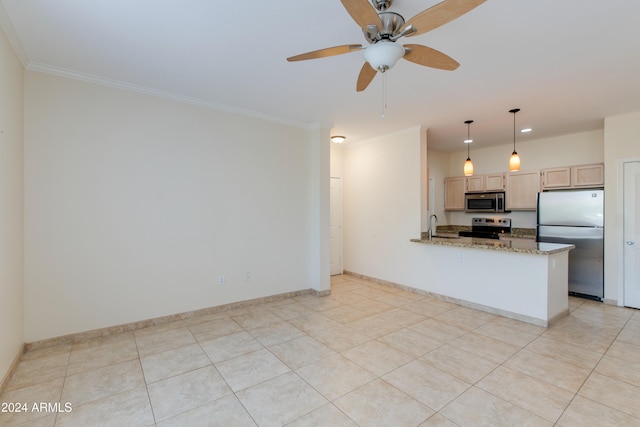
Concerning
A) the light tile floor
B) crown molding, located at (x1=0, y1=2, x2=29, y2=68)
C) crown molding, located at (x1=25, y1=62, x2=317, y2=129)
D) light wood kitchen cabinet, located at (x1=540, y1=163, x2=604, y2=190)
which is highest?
crown molding, located at (x1=0, y1=2, x2=29, y2=68)

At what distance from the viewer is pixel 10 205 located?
8.16 feet

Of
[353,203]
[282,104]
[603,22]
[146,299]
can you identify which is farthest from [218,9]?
[353,203]

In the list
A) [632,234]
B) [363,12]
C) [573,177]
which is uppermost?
[363,12]

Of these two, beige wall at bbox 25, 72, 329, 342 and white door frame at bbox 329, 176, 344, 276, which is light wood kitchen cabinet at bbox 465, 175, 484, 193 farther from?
beige wall at bbox 25, 72, 329, 342

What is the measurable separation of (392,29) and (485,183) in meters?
5.25

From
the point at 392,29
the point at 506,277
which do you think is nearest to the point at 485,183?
the point at 506,277

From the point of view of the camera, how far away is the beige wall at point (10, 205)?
230 centimetres

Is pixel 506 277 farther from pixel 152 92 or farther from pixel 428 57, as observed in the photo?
pixel 152 92

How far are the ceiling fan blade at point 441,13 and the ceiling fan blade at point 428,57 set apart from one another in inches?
5.6

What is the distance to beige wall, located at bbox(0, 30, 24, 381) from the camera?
2.30 metres

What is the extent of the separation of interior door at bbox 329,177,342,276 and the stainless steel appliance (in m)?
2.72

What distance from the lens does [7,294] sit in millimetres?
2408

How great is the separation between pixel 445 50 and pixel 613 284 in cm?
445

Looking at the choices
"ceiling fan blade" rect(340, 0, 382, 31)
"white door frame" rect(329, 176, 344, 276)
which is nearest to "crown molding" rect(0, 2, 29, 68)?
"ceiling fan blade" rect(340, 0, 382, 31)
